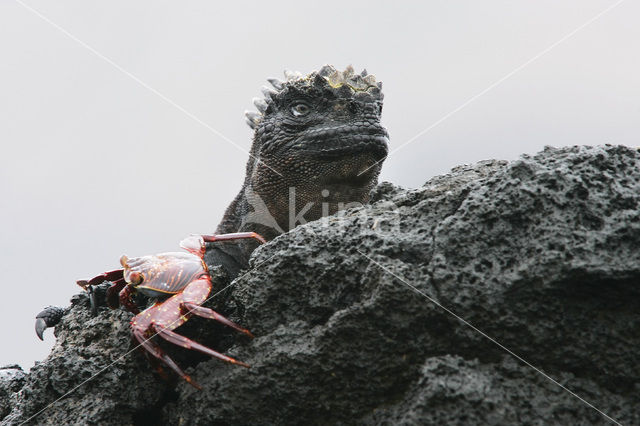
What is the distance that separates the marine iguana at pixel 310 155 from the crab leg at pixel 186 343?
1.58 m

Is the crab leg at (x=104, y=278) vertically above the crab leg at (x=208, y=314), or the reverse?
the crab leg at (x=104, y=278)

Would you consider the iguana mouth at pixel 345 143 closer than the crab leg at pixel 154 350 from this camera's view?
No

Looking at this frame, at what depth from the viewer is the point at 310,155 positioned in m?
4.68

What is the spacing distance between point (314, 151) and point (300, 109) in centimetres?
46

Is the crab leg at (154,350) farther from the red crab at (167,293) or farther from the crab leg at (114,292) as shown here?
the crab leg at (114,292)

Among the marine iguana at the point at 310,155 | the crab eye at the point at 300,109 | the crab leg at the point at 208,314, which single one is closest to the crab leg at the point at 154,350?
the crab leg at the point at 208,314

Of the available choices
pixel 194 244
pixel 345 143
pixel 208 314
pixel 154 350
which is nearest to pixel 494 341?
pixel 208 314

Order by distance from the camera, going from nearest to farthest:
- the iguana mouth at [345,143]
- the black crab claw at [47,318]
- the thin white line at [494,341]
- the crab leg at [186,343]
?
the thin white line at [494,341] → the crab leg at [186,343] → the iguana mouth at [345,143] → the black crab claw at [47,318]

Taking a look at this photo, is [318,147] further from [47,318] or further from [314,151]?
[47,318]

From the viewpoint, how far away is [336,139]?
4.55 metres

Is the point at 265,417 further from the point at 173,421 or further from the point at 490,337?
the point at 490,337

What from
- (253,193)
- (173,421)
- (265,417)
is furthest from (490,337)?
(253,193)

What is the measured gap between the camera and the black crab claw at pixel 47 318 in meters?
4.82

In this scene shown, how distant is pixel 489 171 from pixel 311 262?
122 centimetres
